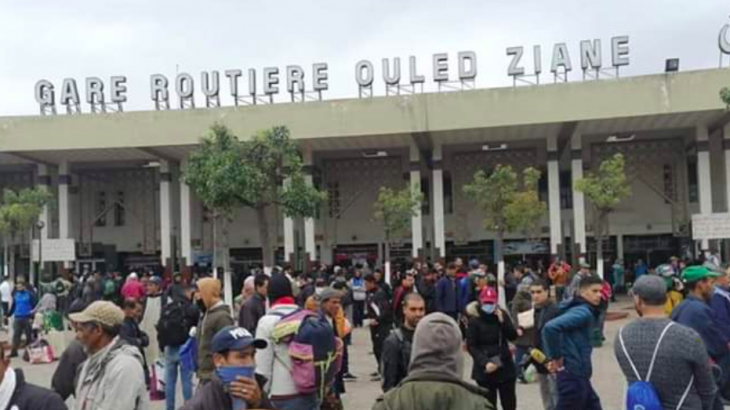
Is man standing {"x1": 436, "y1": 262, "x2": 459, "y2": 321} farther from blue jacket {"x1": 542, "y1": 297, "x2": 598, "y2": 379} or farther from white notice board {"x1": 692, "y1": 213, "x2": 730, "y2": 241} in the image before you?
white notice board {"x1": 692, "y1": 213, "x2": 730, "y2": 241}

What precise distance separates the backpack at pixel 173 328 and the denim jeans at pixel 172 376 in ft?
0.41

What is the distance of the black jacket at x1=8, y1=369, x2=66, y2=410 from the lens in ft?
10.0

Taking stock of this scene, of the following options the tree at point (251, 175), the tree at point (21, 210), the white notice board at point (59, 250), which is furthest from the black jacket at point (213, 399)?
the tree at point (21, 210)

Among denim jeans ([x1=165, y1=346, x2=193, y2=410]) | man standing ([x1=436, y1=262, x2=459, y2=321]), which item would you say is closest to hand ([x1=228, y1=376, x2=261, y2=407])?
denim jeans ([x1=165, y1=346, x2=193, y2=410])

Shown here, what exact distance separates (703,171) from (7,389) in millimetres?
28862

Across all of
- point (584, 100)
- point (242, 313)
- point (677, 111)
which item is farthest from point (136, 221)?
point (242, 313)

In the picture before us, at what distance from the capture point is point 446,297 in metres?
13.1

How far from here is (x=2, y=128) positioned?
29.7 m

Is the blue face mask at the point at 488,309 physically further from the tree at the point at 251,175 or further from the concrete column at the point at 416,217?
the concrete column at the point at 416,217

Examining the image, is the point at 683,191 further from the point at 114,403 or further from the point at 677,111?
the point at 114,403

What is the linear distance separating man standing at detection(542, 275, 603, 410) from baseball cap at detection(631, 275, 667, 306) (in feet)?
4.53

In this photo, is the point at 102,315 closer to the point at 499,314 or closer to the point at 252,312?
the point at 252,312

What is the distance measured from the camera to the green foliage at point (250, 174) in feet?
66.9

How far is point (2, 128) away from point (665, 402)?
30230mm
